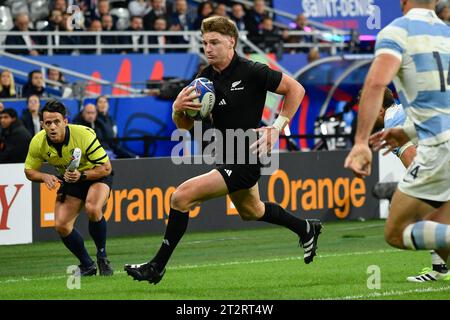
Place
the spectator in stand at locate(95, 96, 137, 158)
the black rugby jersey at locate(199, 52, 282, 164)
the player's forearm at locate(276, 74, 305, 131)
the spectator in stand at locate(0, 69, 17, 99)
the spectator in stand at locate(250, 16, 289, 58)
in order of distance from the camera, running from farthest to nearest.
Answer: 1. the spectator in stand at locate(250, 16, 289, 58)
2. the spectator in stand at locate(0, 69, 17, 99)
3. the spectator in stand at locate(95, 96, 137, 158)
4. the player's forearm at locate(276, 74, 305, 131)
5. the black rugby jersey at locate(199, 52, 282, 164)

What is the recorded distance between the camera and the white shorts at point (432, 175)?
25.6 feet

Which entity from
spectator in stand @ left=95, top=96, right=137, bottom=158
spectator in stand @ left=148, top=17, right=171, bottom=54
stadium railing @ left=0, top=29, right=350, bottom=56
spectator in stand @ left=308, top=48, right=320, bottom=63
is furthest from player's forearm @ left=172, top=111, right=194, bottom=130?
spectator in stand @ left=308, top=48, right=320, bottom=63

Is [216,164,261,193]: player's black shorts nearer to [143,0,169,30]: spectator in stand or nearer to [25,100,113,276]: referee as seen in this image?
[25,100,113,276]: referee

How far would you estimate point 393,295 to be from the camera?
976 cm

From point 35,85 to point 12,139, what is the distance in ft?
7.12

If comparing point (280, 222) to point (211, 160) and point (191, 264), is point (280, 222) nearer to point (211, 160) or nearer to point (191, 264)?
point (191, 264)

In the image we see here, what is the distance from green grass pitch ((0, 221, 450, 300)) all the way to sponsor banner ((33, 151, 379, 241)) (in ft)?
1.52

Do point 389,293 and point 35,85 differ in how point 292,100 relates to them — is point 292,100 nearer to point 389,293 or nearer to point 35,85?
point 389,293

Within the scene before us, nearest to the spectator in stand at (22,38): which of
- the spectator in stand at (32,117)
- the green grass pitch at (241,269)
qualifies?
the spectator in stand at (32,117)

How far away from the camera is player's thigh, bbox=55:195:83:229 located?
39.9ft

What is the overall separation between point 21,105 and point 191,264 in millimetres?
7040

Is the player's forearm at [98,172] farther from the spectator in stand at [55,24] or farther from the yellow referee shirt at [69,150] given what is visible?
the spectator in stand at [55,24]

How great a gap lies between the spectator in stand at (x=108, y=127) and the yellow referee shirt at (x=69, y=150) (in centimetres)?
624
